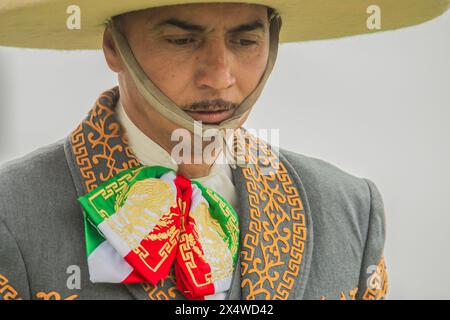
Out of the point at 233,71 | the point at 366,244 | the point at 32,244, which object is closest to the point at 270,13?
the point at 233,71

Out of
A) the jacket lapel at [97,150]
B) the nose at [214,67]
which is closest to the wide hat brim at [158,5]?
the nose at [214,67]

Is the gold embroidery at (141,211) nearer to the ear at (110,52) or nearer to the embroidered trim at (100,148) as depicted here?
the embroidered trim at (100,148)

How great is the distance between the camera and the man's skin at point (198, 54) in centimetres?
182

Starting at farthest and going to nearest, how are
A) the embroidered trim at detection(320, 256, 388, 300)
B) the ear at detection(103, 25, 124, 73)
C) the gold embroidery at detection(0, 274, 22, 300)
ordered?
the embroidered trim at detection(320, 256, 388, 300)
the ear at detection(103, 25, 124, 73)
the gold embroidery at detection(0, 274, 22, 300)

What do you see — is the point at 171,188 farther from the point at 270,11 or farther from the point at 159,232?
the point at 270,11

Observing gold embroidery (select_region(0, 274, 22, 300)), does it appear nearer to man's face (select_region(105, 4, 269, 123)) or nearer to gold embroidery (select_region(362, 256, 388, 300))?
man's face (select_region(105, 4, 269, 123))

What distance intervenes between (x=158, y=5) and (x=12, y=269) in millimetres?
700

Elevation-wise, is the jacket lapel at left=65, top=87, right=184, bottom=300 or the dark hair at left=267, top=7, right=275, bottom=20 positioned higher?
the dark hair at left=267, top=7, right=275, bottom=20

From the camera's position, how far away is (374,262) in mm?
2143

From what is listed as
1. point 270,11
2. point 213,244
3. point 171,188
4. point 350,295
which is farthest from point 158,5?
point 350,295

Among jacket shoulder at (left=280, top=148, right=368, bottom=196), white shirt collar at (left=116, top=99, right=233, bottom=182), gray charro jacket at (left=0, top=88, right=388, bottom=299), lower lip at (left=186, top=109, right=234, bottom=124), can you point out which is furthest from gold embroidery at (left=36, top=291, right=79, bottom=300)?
jacket shoulder at (left=280, top=148, right=368, bottom=196)

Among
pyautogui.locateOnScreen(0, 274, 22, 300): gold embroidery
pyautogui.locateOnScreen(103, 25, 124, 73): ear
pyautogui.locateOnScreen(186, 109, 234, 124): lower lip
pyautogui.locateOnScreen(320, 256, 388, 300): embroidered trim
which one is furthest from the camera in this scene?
pyautogui.locateOnScreen(320, 256, 388, 300): embroidered trim

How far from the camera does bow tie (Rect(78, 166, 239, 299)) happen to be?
5.87ft

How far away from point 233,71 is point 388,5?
482 millimetres
